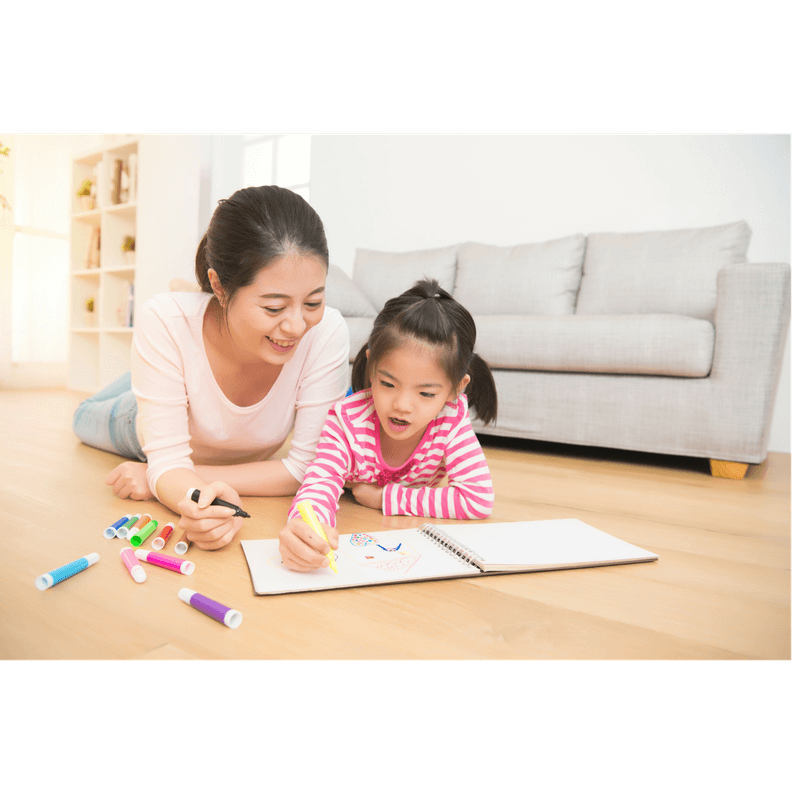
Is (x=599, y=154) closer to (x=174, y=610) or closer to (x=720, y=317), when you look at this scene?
(x=720, y=317)

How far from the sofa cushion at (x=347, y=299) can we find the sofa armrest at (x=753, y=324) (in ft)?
5.32

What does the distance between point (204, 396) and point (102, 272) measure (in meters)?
3.29

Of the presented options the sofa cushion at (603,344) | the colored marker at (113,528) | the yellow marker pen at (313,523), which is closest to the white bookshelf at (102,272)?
the sofa cushion at (603,344)

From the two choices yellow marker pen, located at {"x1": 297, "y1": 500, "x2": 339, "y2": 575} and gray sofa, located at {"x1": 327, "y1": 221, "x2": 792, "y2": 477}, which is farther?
gray sofa, located at {"x1": 327, "y1": 221, "x2": 792, "y2": 477}

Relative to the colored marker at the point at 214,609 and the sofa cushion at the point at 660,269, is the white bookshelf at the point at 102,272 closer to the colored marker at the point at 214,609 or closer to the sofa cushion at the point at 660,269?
the sofa cushion at the point at 660,269

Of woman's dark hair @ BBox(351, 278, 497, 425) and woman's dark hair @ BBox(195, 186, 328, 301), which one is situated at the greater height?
woman's dark hair @ BBox(195, 186, 328, 301)

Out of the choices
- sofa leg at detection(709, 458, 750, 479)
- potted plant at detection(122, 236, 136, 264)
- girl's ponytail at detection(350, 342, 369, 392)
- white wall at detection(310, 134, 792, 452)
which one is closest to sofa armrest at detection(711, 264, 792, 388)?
sofa leg at detection(709, 458, 750, 479)

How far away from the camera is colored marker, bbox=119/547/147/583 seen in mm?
779

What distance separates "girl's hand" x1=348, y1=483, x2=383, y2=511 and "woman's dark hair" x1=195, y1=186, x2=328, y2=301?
0.48 metres

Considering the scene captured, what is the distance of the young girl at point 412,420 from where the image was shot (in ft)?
3.51

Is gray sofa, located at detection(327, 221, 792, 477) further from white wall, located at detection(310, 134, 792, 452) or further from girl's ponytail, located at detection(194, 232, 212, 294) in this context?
girl's ponytail, located at detection(194, 232, 212, 294)

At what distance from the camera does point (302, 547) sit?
0.77 m

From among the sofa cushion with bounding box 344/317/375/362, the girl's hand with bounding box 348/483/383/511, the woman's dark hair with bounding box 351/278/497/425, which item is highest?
the sofa cushion with bounding box 344/317/375/362
